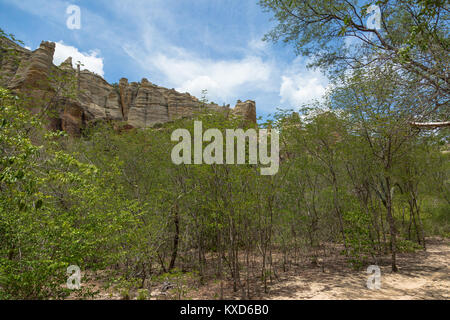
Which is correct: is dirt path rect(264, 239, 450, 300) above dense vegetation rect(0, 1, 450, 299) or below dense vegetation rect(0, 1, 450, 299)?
below

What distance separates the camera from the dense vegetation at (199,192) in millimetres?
3922

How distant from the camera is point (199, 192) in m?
6.64

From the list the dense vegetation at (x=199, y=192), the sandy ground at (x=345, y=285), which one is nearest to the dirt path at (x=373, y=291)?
the sandy ground at (x=345, y=285)

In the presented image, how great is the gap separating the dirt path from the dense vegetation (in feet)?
1.77

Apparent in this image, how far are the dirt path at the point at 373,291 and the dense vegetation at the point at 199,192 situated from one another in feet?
1.77

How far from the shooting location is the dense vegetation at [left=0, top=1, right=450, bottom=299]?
3922 mm

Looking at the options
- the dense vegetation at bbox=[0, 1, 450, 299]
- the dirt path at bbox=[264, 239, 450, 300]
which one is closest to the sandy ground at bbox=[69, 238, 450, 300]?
the dirt path at bbox=[264, 239, 450, 300]

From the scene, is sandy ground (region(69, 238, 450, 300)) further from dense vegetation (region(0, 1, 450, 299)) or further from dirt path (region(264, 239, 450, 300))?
dense vegetation (region(0, 1, 450, 299))

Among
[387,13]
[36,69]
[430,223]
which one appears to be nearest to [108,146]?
[387,13]

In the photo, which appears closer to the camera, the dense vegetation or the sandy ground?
the dense vegetation

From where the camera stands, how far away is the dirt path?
538cm

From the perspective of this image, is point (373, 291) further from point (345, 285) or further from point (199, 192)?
point (199, 192)
